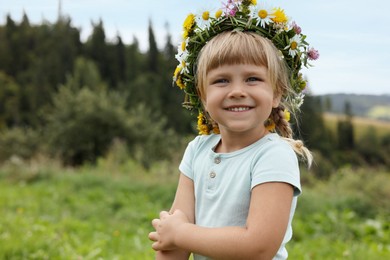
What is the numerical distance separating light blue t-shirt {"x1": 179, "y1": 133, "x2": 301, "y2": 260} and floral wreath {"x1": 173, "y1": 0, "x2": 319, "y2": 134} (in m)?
0.23

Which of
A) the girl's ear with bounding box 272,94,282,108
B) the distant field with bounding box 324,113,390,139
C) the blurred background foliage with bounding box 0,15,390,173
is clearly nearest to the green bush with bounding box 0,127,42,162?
the blurred background foliage with bounding box 0,15,390,173

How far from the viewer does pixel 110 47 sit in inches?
2474

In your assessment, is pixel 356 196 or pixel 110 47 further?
pixel 110 47

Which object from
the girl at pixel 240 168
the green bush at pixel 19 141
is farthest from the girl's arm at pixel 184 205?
the green bush at pixel 19 141

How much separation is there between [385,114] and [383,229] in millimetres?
40393

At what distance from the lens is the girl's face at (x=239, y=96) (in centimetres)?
182

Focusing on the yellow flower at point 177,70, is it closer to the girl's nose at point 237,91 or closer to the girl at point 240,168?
the girl at point 240,168

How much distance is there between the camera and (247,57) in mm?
1810

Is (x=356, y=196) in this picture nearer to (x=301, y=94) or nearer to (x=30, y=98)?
(x=301, y=94)

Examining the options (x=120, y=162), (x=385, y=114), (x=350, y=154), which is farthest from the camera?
(x=350, y=154)

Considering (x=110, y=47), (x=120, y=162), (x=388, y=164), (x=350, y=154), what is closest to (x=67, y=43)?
(x=110, y=47)

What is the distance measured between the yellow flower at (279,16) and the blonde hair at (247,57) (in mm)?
110

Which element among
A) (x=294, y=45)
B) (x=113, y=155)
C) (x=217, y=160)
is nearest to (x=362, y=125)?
(x=113, y=155)

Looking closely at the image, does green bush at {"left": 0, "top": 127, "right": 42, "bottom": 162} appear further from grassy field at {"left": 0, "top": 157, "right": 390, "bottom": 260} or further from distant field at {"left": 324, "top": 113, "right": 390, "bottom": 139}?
distant field at {"left": 324, "top": 113, "right": 390, "bottom": 139}
